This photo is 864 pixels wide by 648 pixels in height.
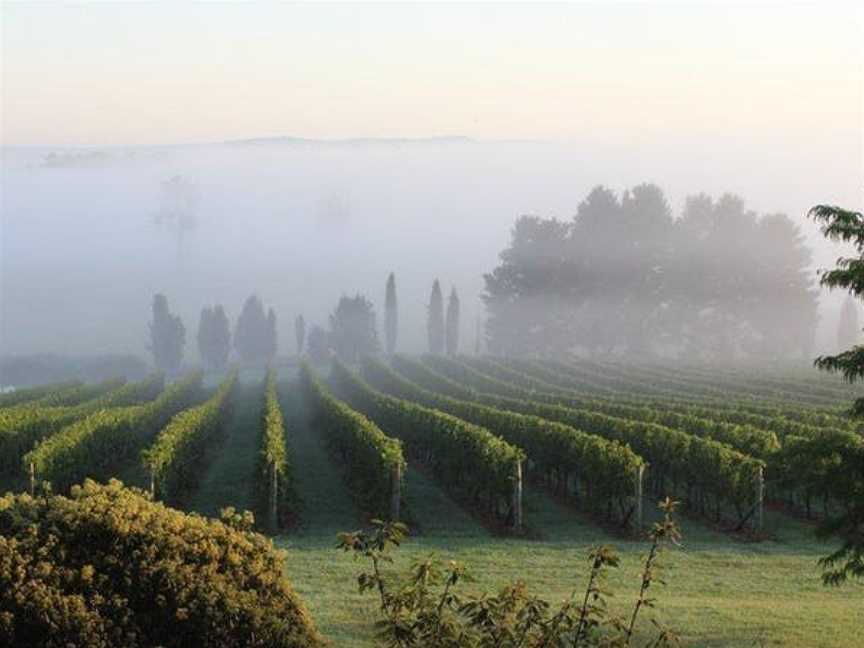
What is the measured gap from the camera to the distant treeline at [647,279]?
10388 centimetres

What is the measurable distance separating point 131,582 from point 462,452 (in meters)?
21.3

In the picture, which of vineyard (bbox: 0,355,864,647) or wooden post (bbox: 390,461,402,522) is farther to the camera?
wooden post (bbox: 390,461,402,522)

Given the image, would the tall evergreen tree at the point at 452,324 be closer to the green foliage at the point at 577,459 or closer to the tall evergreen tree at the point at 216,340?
the tall evergreen tree at the point at 216,340

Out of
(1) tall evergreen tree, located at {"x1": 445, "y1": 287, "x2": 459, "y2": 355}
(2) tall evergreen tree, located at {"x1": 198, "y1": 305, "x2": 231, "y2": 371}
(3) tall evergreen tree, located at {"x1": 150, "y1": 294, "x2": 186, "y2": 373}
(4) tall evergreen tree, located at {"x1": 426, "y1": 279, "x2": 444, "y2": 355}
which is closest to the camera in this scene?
(3) tall evergreen tree, located at {"x1": 150, "y1": 294, "x2": 186, "y2": 373}

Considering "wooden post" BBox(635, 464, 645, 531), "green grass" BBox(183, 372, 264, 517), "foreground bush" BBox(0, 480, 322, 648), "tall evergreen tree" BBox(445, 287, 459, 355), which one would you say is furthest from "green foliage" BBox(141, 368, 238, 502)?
"tall evergreen tree" BBox(445, 287, 459, 355)

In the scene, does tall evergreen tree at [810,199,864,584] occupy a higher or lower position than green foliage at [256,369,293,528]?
higher

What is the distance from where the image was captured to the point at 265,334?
461 ft

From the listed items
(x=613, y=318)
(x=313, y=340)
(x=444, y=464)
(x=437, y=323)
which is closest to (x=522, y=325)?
(x=613, y=318)

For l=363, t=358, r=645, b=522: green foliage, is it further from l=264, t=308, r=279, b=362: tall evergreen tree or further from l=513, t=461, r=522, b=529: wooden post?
l=264, t=308, r=279, b=362: tall evergreen tree

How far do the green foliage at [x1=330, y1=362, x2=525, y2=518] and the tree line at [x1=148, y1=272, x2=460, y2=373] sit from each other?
8501 centimetres

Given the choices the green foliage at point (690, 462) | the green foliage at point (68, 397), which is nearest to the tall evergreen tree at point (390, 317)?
the green foliage at point (68, 397)

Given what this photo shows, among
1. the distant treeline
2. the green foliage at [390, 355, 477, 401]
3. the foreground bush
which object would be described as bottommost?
the green foliage at [390, 355, 477, 401]

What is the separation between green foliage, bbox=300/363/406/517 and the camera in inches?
1080

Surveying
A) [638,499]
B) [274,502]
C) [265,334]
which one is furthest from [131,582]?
[265,334]
